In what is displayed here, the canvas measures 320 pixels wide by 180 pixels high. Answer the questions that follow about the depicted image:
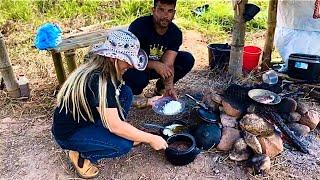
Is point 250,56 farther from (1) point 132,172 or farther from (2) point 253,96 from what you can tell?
(1) point 132,172

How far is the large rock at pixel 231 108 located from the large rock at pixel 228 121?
0.03 m

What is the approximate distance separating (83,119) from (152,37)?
3.57 feet

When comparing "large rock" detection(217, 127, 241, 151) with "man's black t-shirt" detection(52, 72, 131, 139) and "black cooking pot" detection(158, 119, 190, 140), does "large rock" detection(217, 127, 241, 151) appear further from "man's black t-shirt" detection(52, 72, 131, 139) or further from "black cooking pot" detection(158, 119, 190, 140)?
"man's black t-shirt" detection(52, 72, 131, 139)

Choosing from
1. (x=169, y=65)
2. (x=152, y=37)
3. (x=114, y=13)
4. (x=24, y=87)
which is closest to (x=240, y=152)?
(x=169, y=65)

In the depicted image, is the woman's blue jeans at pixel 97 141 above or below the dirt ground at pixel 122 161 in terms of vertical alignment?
above

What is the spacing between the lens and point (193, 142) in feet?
8.00

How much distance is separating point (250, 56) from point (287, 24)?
49 cm

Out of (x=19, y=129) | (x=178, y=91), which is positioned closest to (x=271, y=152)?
(x=178, y=91)

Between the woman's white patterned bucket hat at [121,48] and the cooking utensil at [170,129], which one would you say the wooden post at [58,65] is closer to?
the cooking utensil at [170,129]

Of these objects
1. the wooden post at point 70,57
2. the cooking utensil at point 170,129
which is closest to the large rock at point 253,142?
the cooking utensil at point 170,129

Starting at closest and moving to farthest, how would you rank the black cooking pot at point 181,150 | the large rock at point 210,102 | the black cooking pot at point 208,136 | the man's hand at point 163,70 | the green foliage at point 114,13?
the black cooking pot at point 181,150, the black cooking pot at point 208,136, the large rock at point 210,102, the man's hand at point 163,70, the green foliage at point 114,13

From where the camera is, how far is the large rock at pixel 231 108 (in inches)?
102

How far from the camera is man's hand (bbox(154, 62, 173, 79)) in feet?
9.39

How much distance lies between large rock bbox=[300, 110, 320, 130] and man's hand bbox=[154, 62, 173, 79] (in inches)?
42.7
